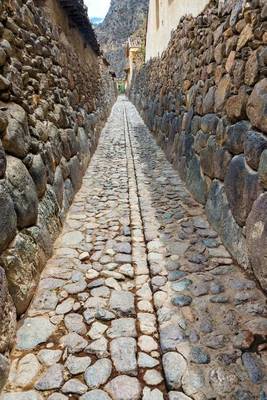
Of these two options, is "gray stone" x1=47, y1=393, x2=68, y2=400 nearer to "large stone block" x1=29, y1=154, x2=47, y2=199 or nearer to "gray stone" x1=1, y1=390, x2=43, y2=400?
"gray stone" x1=1, y1=390, x2=43, y2=400

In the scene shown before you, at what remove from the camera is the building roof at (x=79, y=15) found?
5.02 m

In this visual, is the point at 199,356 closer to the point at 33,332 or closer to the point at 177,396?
the point at 177,396

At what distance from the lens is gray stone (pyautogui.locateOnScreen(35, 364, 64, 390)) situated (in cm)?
173

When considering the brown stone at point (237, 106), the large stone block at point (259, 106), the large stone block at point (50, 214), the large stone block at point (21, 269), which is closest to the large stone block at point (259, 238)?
the large stone block at point (259, 106)

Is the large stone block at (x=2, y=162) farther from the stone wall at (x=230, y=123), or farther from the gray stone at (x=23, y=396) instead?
the stone wall at (x=230, y=123)

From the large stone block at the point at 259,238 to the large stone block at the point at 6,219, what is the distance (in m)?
1.90

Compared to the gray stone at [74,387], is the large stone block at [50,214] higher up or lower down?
higher up

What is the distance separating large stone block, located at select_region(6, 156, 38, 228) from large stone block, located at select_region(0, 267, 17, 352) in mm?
594

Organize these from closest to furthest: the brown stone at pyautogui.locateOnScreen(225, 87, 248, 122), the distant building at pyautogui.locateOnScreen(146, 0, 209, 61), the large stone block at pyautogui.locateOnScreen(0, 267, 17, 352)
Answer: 1. the large stone block at pyautogui.locateOnScreen(0, 267, 17, 352)
2. the brown stone at pyautogui.locateOnScreen(225, 87, 248, 122)
3. the distant building at pyautogui.locateOnScreen(146, 0, 209, 61)

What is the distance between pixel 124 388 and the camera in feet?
5.66

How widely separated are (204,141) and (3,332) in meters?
3.23

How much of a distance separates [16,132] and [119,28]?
6267 cm

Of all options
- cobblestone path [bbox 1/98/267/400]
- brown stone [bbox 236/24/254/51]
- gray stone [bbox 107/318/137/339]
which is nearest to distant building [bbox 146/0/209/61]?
brown stone [bbox 236/24/254/51]

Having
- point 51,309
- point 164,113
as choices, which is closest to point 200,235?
point 51,309
